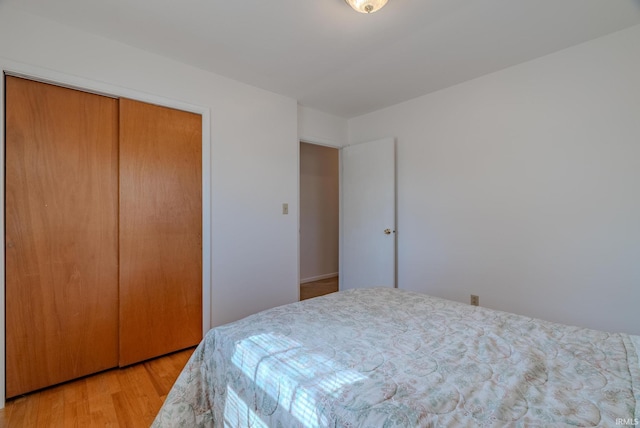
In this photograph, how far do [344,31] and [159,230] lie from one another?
1.97 m

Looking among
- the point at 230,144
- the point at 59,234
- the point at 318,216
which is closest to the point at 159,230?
the point at 59,234

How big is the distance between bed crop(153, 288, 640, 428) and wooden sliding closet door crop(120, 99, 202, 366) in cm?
116

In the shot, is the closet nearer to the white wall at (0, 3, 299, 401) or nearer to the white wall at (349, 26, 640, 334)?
the white wall at (0, 3, 299, 401)

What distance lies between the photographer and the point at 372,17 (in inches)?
70.7

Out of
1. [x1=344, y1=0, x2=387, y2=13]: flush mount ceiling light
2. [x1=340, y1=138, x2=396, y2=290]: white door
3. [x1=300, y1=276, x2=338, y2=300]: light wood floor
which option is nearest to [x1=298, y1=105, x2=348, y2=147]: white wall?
[x1=340, y1=138, x2=396, y2=290]: white door

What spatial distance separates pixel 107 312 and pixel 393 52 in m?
2.81

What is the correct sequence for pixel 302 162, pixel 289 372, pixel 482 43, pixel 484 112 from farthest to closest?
pixel 302 162
pixel 484 112
pixel 482 43
pixel 289 372

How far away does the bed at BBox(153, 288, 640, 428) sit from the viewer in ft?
2.55

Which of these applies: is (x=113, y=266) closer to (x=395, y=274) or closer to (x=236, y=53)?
(x=236, y=53)

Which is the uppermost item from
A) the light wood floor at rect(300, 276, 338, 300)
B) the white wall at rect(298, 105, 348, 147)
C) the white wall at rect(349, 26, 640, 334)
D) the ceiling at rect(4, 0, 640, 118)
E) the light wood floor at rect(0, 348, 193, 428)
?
the ceiling at rect(4, 0, 640, 118)

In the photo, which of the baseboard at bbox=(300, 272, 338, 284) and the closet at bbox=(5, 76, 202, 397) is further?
the baseboard at bbox=(300, 272, 338, 284)

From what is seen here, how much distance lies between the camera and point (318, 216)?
15.9 ft

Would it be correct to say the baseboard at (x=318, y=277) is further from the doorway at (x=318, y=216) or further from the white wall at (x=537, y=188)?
the white wall at (x=537, y=188)

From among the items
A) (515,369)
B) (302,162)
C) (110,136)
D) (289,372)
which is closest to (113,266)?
(110,136)
